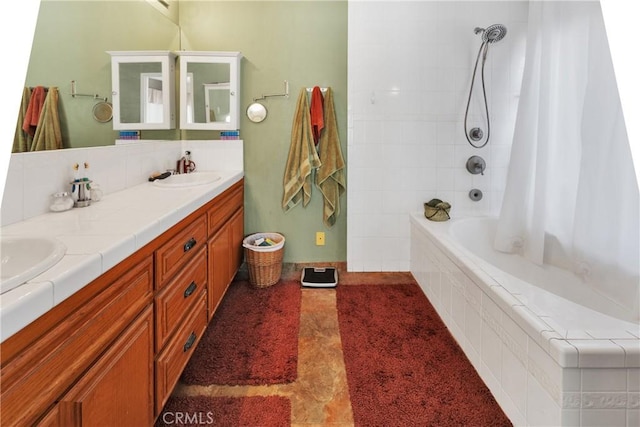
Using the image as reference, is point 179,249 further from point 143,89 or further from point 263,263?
point 143,89

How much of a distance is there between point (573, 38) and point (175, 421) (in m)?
2.38

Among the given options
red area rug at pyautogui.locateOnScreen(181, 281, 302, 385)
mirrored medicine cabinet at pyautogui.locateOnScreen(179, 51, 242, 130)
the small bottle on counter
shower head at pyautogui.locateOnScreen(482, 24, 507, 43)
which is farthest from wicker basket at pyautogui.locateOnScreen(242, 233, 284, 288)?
shower head at pyautogui.locateOnScreen(482, 24, 507, 43)

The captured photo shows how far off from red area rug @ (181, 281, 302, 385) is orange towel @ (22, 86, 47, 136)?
3.97 feet

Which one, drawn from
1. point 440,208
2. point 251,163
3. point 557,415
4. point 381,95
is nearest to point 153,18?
point 251,163

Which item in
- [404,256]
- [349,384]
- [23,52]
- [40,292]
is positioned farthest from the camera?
[404,256]

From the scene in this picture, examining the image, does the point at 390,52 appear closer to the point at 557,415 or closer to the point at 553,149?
the point at 553,149

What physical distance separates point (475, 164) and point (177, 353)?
8.11 ft

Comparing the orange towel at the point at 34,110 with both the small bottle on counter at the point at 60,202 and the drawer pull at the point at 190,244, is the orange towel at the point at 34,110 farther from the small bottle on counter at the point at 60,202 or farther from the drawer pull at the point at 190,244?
the drawer pull at the point at 190,244

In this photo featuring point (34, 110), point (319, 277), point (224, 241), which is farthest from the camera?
point (319, 277)

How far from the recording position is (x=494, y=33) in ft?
8.91

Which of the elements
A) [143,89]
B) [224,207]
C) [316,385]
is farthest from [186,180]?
[316,385]

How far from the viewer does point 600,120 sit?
162 centimetres

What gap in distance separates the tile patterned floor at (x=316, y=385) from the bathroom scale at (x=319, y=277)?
0.37 m

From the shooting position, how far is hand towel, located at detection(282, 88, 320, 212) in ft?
10.1
